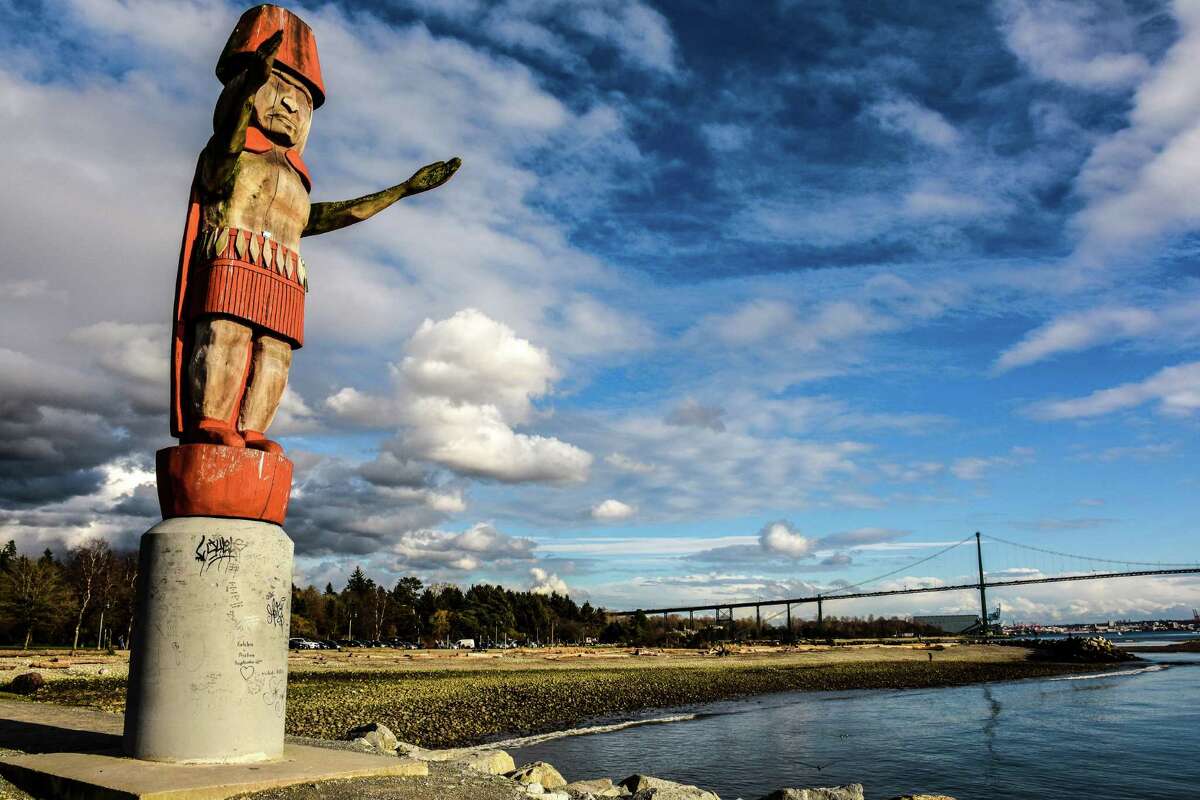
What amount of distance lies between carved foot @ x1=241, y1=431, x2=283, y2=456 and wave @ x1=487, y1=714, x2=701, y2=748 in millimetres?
14997

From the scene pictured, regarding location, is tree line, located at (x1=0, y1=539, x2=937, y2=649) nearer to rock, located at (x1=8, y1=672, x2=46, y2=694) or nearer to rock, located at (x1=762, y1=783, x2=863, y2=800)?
rock, located at (x1=8, y1=672, x2=46, y2=694)

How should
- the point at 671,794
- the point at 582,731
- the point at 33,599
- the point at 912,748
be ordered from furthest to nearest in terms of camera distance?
1. the point at 33,599
2. the point at 582,731
3. the point at 912,748
4. the point at 671,794

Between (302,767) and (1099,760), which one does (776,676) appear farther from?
(302,767)

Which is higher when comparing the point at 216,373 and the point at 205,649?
the point at 216,373

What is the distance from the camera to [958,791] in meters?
19.2

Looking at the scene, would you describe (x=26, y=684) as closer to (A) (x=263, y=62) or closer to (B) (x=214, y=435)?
(B) (x=214, y=435)

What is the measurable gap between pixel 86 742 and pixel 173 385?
423 cm

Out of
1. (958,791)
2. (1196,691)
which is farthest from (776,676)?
(958,791)

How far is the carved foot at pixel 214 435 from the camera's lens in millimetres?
8344

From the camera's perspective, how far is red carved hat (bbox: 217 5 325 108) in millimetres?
9203

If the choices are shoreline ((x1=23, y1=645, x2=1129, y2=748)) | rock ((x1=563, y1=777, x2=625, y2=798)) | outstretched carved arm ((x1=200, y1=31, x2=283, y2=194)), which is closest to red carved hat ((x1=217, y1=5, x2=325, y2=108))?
outstretched carved arm ((x1=200, y1=31, x2=283, y2=194))

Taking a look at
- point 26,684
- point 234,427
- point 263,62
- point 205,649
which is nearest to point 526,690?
point 26,684

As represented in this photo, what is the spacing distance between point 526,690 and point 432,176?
97.6ft

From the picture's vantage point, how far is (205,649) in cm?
768
